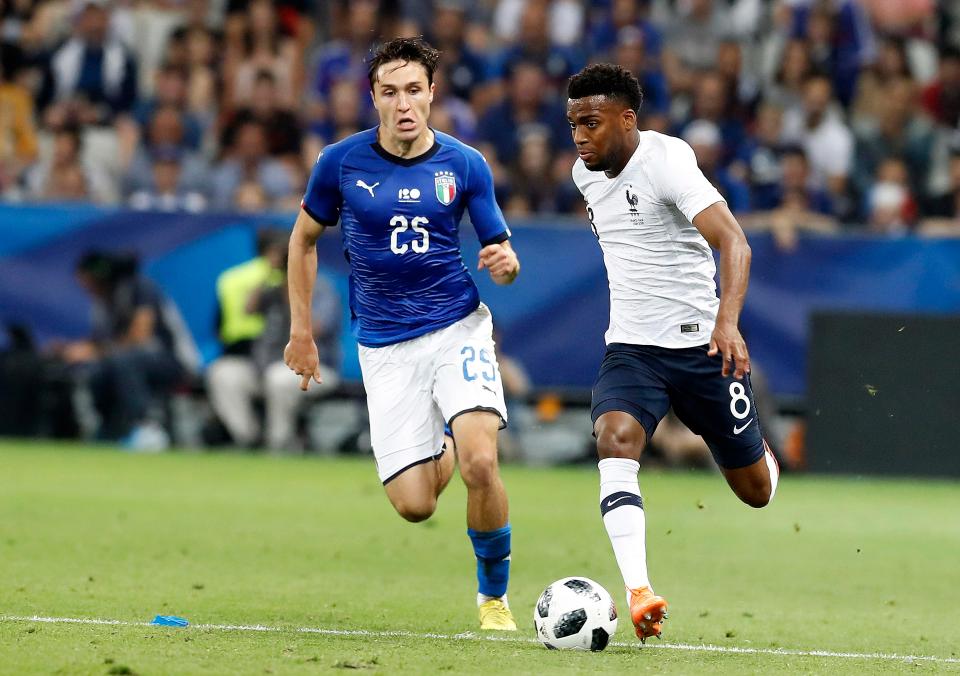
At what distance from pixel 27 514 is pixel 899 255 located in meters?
8.51

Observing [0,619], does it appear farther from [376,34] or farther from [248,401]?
[376,34]

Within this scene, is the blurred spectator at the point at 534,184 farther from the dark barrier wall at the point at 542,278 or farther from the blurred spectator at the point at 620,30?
the blurred spectator at the point at 620,30

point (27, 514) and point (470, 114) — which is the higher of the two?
point (470, 114)

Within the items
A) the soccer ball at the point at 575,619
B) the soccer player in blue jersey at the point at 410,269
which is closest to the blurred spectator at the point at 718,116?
the soccer player in blue jersey at the point at 410,269

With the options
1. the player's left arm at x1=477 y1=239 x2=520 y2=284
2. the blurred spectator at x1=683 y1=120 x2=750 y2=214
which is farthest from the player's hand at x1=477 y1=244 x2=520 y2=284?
the blurred spectator at x1=683 y1=120 x2=750 y2=214

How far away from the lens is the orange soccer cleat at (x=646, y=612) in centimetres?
670

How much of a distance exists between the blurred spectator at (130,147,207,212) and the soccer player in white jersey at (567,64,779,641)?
1024cm

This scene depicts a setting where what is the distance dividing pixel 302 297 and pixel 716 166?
972cm

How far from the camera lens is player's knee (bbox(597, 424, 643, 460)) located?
720 centimetres

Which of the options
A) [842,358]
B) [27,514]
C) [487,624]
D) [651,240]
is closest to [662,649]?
[487,624]

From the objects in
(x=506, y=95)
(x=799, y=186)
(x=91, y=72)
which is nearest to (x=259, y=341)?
(x=506, y=95)

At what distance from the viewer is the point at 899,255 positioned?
15742 mm

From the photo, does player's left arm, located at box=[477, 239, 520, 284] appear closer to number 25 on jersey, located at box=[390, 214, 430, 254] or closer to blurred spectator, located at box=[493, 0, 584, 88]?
number 25 on jersey, located at box=[390, 214, 430, 254]

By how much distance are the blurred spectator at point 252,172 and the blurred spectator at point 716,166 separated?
4213mm
